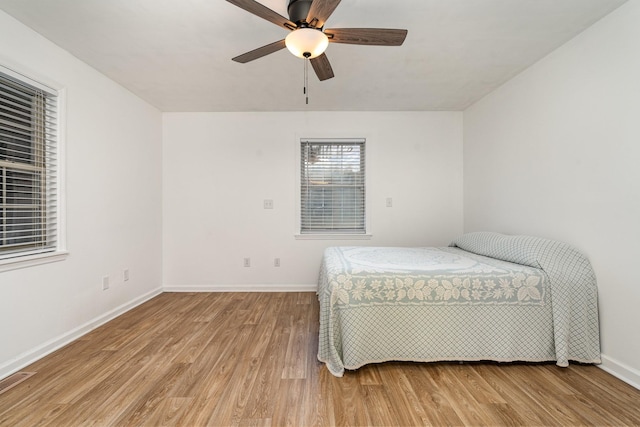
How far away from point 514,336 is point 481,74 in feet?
7.90

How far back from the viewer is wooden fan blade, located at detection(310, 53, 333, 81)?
181cm

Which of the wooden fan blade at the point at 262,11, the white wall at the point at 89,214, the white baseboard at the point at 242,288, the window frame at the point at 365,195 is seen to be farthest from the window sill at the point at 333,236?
the wooden fan blade at the point at 262,11

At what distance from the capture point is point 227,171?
12.0 ft

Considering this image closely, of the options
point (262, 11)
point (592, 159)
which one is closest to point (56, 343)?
point (262, 11)

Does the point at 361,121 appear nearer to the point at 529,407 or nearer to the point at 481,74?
the point at 481,74

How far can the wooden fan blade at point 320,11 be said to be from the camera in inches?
53.3

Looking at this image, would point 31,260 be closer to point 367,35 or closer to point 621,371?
point 367,35

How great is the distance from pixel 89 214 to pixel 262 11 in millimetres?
2396

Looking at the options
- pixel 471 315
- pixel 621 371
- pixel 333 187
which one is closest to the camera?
pixel 621 371

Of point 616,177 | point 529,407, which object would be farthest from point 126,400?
point 616,177

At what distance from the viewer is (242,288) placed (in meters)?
3.63

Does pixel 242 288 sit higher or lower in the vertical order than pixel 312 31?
lower

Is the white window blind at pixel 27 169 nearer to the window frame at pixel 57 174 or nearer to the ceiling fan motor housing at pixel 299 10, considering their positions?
the window frame at pixel 57 174

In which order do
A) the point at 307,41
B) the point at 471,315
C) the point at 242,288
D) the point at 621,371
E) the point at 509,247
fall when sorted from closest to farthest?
1. the point at 307,41
2. the point at 621,371
3. the point at 471,315
4. the point at 509,247
5. the point at 242,288
